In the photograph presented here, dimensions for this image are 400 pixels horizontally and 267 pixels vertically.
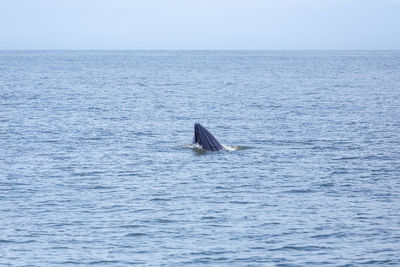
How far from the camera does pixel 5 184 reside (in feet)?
124

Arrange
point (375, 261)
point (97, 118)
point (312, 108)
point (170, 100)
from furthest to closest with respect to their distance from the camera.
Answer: point (170, 100), point (312, 108), point (97, 118), point (375, 261)

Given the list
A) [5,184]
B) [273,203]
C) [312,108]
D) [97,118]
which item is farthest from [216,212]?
[312,108]

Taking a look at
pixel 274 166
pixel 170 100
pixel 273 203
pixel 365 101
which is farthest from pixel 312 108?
pixel 273 203

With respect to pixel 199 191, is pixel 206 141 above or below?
above

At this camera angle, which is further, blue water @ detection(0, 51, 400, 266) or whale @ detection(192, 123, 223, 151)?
whale @ detection(192, 123, 223, 151)

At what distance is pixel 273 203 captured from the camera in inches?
1337

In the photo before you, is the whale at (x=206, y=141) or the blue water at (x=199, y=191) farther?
the whale at (x=206, y=141)

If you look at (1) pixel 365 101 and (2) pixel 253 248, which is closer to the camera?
(2) pixel 253 248

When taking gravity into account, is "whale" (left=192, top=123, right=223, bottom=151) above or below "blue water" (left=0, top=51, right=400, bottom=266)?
above

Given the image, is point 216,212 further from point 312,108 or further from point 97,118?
point 312,108

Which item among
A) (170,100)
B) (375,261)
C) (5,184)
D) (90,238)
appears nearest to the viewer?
(375,261)

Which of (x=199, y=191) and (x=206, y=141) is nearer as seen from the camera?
(x=199, y=191)

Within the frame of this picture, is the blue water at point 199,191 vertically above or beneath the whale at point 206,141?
beneath

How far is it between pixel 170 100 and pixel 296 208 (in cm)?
6285
